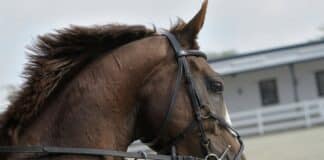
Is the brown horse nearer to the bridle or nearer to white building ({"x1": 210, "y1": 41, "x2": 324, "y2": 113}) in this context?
the bridle

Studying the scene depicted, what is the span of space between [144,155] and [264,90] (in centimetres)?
3256

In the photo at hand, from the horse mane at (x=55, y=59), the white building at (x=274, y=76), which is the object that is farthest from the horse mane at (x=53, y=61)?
the white building at (x=274, y=76)

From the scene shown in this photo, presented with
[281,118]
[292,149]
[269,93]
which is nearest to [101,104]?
[292,149]

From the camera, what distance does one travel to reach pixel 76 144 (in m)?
3.45

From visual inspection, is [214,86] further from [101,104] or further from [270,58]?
[270,58]

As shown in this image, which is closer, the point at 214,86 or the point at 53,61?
the point at 53,61

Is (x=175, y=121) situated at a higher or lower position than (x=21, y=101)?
lower

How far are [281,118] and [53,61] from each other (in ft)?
90.1

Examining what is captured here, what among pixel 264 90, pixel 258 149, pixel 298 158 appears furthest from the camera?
pixel 264 90

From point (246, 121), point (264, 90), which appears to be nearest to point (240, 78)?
point (264, 90)

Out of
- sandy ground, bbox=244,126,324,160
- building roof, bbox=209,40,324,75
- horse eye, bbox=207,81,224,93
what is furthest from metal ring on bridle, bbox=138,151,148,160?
building roof, bbox=209,40,324,75

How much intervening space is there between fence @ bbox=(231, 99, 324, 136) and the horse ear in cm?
2625

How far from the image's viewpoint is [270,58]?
34812mm

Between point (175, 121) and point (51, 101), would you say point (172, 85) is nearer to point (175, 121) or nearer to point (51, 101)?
point (175, 121)
